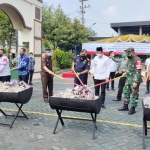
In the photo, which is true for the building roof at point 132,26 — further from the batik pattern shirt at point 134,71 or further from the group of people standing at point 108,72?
the batik pattern shirt at point 134,71

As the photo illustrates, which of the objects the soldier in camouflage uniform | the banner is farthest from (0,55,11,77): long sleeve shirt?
the banner

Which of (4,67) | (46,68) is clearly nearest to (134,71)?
(46,68)

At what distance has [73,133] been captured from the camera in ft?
14.3

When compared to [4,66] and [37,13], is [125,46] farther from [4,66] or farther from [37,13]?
[4,66]

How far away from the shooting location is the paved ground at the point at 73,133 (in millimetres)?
3771

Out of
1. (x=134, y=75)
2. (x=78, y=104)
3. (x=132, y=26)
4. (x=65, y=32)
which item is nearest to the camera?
(x=78, y=104)

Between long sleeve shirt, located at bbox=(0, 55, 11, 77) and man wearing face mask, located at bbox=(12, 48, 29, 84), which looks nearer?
long sleeve shirt, located at bbox=(0, 55, 11, 77)

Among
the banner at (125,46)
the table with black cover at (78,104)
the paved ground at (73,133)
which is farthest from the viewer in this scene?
the banner at (125,46)

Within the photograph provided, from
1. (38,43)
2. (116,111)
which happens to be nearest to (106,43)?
(38,43)

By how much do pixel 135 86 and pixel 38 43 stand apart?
862cm

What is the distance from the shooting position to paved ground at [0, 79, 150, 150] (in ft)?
12.4

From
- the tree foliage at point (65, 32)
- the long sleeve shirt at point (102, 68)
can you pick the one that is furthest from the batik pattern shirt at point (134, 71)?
the tree foliage at point (65, 32)

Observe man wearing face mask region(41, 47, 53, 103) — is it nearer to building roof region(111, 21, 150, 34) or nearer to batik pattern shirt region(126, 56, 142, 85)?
batik pattern shirt region(126, 56, 142, 85)

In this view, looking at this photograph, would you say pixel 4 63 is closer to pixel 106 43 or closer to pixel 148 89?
pixel 148 89
